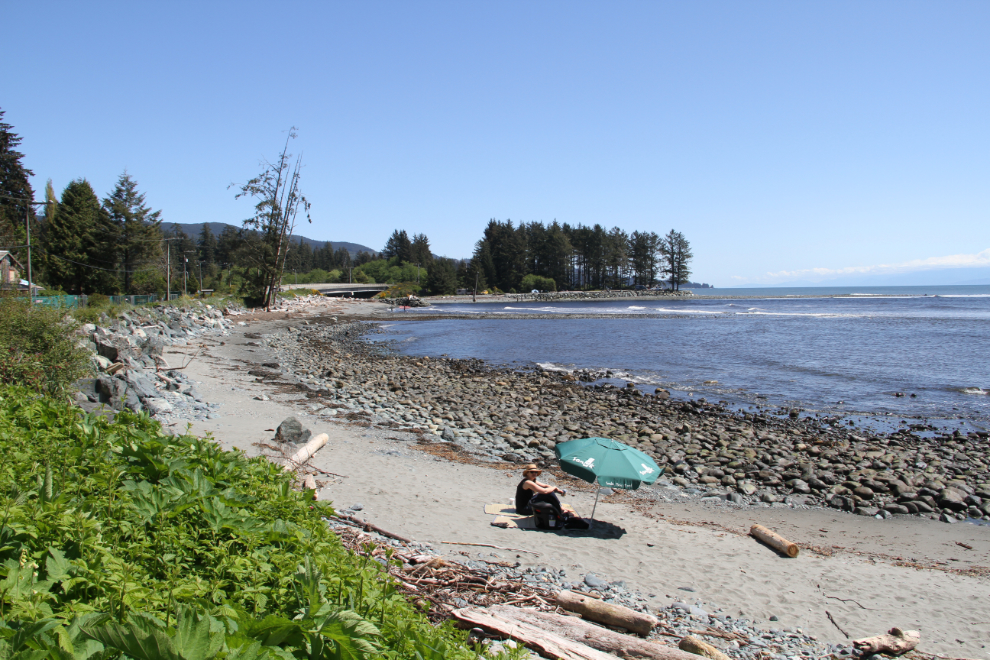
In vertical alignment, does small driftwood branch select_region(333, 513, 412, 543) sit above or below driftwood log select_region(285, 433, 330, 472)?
above

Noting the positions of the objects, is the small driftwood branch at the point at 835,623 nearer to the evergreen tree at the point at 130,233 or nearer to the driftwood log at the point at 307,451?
the driftwood log at the point at 307,451

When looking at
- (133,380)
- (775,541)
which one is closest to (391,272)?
(133,380)

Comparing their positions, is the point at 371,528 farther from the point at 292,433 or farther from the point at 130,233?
the point at 130,233

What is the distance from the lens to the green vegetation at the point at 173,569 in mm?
2105

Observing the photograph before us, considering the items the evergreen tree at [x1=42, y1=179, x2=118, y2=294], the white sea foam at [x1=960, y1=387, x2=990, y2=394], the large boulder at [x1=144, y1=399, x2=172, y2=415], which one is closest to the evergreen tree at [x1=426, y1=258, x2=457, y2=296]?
the evergreen tree at [x1=42, y1=179, x2=118, y2=294]

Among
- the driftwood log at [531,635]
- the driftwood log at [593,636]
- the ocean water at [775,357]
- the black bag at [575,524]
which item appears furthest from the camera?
the ocean water at [775,357]

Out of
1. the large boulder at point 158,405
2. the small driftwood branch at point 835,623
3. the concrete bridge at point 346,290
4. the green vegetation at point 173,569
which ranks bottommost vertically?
the small driftwood branch at point 835,623

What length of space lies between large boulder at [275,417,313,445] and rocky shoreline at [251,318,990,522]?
12.0ft

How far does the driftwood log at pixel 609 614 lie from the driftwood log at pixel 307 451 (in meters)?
5.81

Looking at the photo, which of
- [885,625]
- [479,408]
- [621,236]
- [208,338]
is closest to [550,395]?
[479,408]

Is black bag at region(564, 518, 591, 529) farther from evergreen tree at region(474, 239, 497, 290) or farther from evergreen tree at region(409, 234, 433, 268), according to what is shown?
evergreen tree at region(409, 234, 433, 268)

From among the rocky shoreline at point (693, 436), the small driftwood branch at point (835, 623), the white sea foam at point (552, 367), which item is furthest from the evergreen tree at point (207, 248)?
the small driftwood branch at point (835, 623)

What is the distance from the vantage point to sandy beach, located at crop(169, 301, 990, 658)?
6289 mm

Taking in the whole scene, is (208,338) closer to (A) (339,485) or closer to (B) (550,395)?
(B) (550,395)
